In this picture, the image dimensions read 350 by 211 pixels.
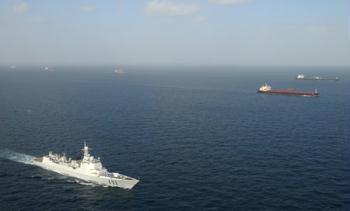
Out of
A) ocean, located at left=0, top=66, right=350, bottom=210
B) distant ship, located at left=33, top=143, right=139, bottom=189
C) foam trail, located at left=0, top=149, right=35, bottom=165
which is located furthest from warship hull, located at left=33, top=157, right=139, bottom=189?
foam trail, located at left=0, top=149, right=35, bottom=165

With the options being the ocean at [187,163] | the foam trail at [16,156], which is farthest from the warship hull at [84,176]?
the foam trail at [16,156]

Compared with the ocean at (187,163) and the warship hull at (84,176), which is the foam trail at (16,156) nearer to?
the ocean at (187,163)

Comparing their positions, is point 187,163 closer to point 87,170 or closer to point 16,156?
point 87,170

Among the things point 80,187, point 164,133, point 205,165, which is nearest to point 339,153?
point 205,165

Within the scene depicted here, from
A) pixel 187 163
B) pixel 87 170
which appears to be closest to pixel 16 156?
pixel 87 170

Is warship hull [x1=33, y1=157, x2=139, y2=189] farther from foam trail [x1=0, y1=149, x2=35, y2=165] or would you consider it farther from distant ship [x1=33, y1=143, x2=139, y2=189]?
foam trail [x1=0, y1=149, x2=35, y2=165]
